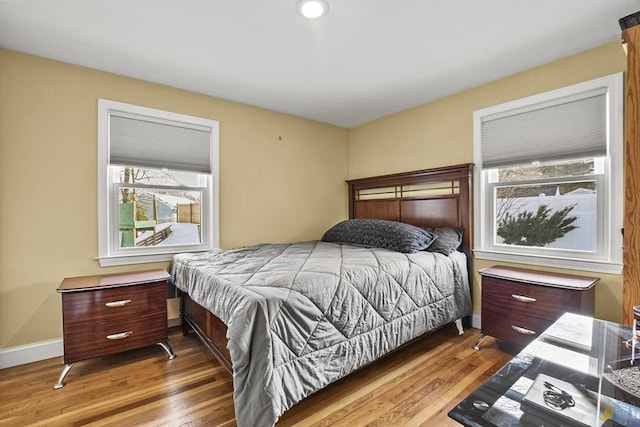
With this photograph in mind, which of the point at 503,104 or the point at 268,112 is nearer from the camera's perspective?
the point at 503,104

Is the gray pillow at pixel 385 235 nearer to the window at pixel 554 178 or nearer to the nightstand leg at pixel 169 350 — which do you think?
the window at pixel 554 178

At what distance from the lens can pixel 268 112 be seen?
3.58 metres

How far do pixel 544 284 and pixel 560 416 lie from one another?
1.89 metres

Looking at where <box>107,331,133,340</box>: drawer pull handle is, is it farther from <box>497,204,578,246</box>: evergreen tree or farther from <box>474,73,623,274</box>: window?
<box>497,204,578,246</box>: evergreen tree

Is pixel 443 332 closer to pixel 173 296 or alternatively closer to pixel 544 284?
pixel 544 284

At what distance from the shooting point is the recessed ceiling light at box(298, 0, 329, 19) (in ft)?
5.85

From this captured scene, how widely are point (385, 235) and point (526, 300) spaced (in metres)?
1.19

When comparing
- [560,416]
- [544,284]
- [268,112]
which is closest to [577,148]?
[544,284]

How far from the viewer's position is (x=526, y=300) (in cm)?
227

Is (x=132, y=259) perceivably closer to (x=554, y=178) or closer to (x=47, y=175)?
(x=47, y=175)

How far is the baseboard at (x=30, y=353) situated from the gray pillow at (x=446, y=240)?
3.24m

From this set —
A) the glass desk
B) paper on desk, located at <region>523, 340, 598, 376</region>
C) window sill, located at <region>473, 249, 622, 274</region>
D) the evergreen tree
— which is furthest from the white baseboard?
the evergreen tree

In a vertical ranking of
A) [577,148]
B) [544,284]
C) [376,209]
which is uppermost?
[577,148]

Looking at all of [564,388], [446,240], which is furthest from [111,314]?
[446,240]
